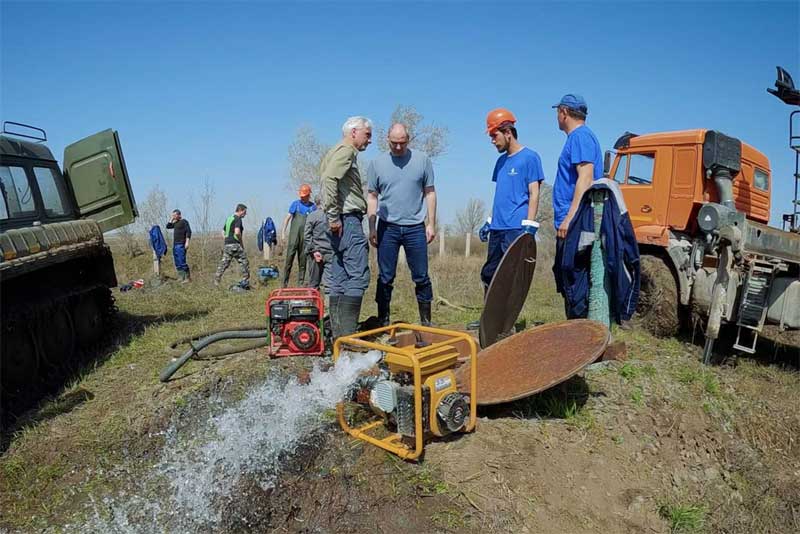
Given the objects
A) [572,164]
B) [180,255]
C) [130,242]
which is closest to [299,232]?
[572,164]

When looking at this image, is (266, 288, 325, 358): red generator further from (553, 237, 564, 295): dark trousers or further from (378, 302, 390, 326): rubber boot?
(553, 237, 564, 295): dark trousers

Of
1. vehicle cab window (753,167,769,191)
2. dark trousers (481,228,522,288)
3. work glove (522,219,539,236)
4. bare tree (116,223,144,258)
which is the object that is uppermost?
vehicle cab window (753,167,769,191)

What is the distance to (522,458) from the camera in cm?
311

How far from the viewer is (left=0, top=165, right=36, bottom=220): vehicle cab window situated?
A: 17.7 feet

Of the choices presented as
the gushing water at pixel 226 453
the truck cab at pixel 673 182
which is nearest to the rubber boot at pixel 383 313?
the gushing water at pixel 226 453

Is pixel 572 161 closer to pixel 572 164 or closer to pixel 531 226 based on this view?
pixel 572 164

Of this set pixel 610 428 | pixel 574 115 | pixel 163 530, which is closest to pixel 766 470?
pixel 610 428

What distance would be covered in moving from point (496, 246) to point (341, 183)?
1582 millimetres

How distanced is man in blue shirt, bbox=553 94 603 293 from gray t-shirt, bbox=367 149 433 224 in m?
1.28

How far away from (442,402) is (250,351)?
9.29ft

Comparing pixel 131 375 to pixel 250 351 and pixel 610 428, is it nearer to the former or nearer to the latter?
pixel 250 351

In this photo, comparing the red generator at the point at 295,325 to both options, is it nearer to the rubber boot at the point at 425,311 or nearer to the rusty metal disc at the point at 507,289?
the rubber boot at the point at 425,311

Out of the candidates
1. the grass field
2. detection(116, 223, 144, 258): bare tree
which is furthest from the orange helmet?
detection(116, 223, 144, 258): bare tree

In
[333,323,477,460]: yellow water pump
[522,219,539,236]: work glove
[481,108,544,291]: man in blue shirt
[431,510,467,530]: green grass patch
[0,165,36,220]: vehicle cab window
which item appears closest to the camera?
[431,510,467,530]: green grass patch
